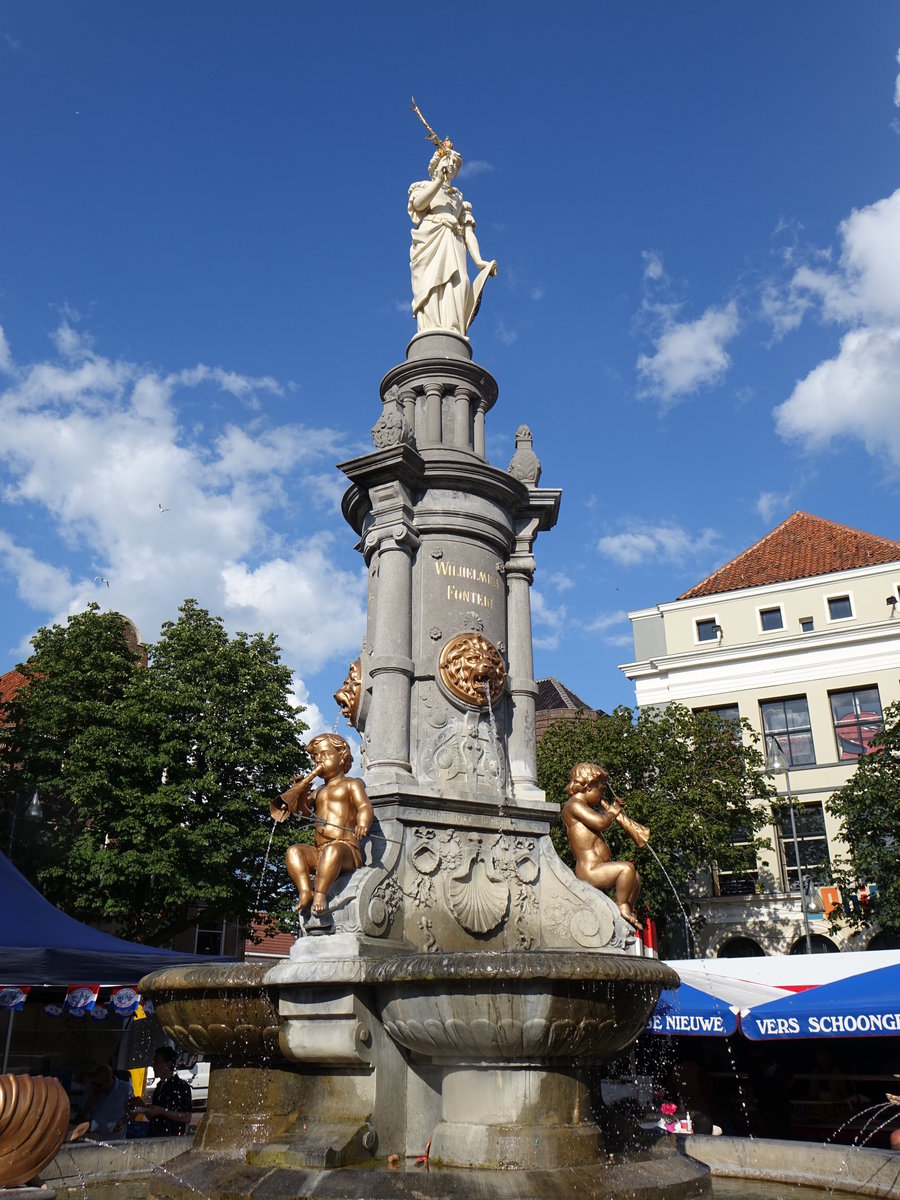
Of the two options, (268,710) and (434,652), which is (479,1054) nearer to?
(434,652)

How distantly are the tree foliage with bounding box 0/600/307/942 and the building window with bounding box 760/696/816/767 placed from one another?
17.6 m

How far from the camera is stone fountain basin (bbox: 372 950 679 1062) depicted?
248 inches

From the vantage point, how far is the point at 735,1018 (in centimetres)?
1160

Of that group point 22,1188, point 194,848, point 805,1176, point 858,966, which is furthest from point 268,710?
point 22,1188

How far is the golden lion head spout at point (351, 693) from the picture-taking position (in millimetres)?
10344

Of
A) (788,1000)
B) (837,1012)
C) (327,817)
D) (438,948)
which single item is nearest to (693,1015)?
(788,1000)

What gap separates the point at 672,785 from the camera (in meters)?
27.6

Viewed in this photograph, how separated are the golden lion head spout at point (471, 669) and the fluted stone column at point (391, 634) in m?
0.37

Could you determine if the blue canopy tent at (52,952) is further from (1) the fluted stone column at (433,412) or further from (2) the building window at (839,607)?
(2) the building window at (839,607)

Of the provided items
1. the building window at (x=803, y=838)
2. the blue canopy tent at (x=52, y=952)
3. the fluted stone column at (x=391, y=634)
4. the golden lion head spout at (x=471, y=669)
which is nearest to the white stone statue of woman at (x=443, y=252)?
the fluted stone column at (x=391, y=634)

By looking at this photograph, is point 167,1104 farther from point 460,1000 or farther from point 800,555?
point 800,555

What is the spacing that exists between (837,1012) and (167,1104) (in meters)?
7.07

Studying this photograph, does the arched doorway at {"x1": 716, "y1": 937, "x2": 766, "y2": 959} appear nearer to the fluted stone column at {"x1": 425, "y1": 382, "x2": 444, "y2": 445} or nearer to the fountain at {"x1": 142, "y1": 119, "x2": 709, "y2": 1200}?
the fountain at {"x1": 142, "y1": 119, "x2": 709, "y2": 1200}

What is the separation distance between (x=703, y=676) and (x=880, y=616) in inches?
254
